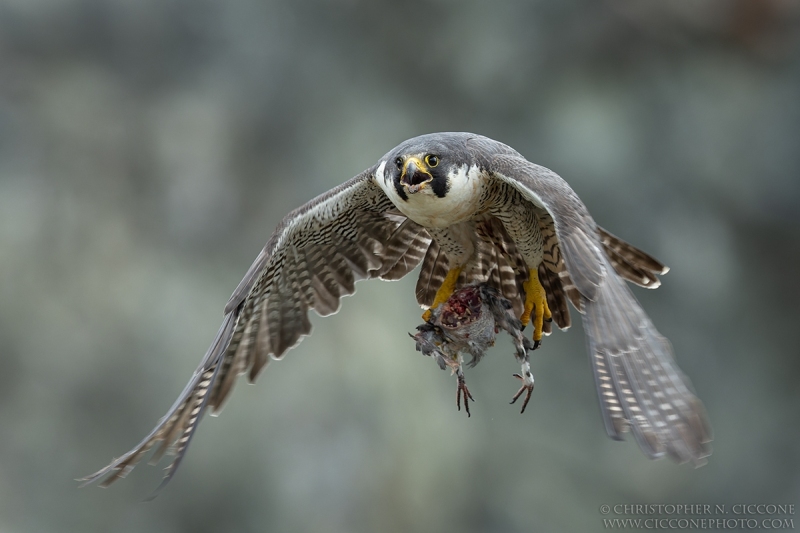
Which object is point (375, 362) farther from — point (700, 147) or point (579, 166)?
point (700, 147)

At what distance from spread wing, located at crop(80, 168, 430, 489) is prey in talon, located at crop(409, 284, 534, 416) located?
1.91 feet

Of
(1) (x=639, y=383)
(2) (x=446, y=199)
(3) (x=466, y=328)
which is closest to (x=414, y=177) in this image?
(2) (x=446, y=199)

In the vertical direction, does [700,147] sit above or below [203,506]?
above

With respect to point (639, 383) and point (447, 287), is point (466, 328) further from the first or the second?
point (639, 383)

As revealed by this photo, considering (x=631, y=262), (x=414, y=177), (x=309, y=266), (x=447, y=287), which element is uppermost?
(x=309, y=266)

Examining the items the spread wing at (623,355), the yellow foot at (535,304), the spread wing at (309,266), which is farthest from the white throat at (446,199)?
the yellow foot at (535,304)

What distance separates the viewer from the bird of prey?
2250 millimetres

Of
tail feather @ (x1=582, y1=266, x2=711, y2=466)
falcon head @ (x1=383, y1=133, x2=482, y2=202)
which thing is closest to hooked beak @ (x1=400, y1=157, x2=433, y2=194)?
falcon head @ (x1=383, y1=133, x2=482, y2=202)

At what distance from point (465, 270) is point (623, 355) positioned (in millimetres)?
1147

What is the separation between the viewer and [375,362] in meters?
6.43

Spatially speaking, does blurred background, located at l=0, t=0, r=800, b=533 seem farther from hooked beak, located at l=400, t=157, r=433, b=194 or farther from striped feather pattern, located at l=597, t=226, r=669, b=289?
hooked beak, located at l=400, t=157, r=433, b=194

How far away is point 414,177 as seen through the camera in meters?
2.68

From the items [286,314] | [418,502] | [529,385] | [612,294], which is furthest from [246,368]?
[418,502]

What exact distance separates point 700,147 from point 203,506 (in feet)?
17.4
